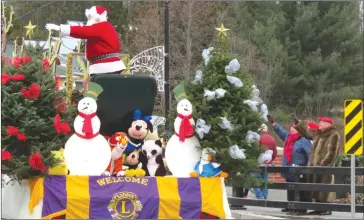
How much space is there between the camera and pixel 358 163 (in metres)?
20.9

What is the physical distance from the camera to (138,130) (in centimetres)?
1131

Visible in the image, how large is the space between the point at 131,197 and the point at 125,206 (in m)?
0.12

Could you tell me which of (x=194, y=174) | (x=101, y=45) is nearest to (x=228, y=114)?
(x=194, y=174)

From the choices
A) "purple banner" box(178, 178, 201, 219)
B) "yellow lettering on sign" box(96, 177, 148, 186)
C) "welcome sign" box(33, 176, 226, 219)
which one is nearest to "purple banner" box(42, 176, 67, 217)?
"welcome sign" box(33, 176, 226, 219)

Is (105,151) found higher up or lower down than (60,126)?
lower down

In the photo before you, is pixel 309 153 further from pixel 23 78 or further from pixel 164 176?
pixel 23 78

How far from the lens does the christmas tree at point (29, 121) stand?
10.2m

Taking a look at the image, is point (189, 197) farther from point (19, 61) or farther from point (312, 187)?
point (312, 187)

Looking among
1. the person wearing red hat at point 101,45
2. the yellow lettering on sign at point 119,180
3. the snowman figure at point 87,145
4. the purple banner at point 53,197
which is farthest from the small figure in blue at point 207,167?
the person wearing red hat at point 101,45

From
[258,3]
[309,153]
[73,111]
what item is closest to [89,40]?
[73,111]

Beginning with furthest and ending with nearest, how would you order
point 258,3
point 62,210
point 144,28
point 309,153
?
point 258,3, point 144,28, point 309,153, point 62,210

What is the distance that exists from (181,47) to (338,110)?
1147 cm

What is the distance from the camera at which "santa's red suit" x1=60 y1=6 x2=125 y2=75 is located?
11680 millimetres

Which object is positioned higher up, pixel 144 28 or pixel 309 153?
pixel 144 28
